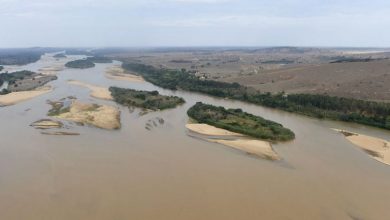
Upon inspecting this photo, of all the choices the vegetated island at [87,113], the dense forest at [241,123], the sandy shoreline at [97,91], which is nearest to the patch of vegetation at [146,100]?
the sandy shoreline at [97,91]

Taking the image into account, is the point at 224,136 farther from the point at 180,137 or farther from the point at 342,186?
the point at 342,186

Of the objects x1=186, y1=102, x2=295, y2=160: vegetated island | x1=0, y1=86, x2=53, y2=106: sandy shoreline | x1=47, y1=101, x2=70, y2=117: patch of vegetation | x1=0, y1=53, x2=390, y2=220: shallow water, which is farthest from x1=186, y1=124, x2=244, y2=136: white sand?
x1=0, y1=86, x2=53, y2=106: sandy shoreline

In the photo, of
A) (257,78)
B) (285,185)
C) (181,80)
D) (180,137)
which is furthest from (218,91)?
(285,185)


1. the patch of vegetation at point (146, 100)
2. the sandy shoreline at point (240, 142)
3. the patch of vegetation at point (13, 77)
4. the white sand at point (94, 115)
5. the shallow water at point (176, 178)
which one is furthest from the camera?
the patch of vegetation at point (13, 77)

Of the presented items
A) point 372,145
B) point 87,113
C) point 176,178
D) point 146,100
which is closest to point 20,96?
point 87,113

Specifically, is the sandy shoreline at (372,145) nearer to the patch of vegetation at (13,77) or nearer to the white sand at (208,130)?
the white sand at (208,130)

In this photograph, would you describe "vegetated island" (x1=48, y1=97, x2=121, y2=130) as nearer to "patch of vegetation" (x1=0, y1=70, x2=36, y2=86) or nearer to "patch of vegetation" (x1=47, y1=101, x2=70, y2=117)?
"patch of vegetation" (x1=47, y1=101, x2=70, y2=117)
